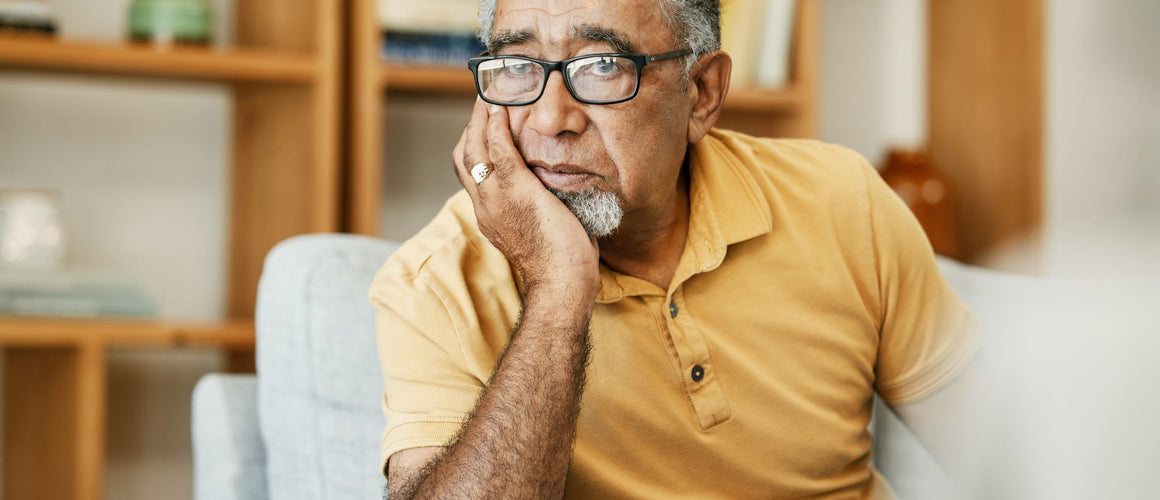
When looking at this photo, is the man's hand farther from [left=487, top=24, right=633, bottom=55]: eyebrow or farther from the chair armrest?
the chair armrest

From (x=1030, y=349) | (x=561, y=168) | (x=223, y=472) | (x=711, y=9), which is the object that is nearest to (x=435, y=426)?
(x=561, y=168)

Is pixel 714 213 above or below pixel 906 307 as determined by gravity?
above

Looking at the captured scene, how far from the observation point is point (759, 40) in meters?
2.27

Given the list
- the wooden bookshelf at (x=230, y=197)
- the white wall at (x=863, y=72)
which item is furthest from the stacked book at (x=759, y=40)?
the wooden bookshelf at (x=230, y=197)

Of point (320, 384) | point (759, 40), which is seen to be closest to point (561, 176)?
point (320, 384)

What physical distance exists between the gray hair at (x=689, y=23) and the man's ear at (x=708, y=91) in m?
0.02

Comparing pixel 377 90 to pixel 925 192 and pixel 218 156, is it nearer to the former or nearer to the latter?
pixel 218 156

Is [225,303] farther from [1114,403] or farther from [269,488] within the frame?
[1114,403]

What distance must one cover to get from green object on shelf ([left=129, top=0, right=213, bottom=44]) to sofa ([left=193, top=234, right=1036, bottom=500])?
920mm

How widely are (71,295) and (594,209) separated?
1.26 m

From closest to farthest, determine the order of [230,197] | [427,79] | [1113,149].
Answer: [1113,149], [427,79], [230,197]

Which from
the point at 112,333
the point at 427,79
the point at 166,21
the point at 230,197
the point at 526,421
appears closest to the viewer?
the point at 526,421

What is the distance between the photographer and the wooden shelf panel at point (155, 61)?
1896 mm

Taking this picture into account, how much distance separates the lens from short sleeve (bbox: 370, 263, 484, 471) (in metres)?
0.97
